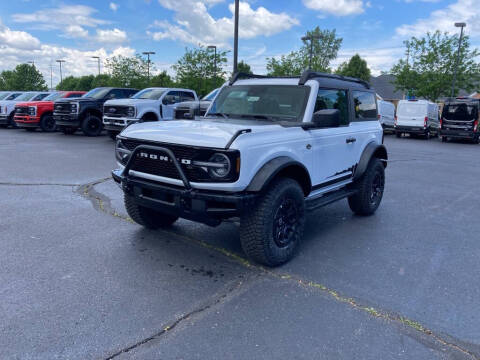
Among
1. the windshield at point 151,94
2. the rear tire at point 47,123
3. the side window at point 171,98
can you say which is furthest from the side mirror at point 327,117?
the rear tire at point 47,123

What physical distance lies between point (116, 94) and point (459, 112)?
668 inches

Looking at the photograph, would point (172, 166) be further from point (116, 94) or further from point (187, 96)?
point (116, 94)

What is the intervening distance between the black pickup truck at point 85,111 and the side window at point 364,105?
1246cm

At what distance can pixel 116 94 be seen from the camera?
16.6 metres

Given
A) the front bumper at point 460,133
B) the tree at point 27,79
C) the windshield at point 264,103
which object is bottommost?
the front bumper at point 460,133

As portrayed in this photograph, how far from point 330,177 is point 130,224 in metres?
2.61

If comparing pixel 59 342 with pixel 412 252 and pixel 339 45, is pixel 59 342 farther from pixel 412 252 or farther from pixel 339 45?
pixel 339 45

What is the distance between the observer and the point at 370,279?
3.80 meters

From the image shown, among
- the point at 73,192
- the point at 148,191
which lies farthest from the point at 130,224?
the point at 73,192

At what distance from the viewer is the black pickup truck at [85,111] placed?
51.4 feet

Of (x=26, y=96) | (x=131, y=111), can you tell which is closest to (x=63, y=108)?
(x=131, y=111)

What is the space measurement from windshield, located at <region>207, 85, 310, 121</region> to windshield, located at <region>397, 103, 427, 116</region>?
19.5m

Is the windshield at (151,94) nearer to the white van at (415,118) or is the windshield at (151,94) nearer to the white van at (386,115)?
the white van at (415,118)

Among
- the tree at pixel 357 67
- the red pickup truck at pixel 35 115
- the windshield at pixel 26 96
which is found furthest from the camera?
the tree at pixel 357 67
